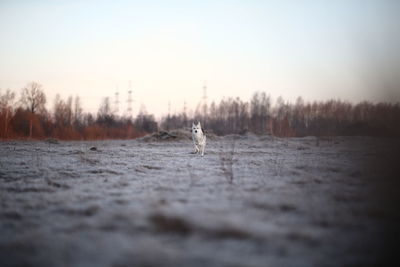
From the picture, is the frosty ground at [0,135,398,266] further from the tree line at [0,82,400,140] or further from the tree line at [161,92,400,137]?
the tree line at [161,92,400,137]

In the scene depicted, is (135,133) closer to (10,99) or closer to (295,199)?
(10,99)

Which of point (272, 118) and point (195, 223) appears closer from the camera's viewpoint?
point (195, 223)

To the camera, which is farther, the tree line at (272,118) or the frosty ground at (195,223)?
the tree line at (272,118)

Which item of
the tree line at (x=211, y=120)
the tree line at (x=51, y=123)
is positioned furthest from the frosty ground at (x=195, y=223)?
the tree line at (x=51, y=123)

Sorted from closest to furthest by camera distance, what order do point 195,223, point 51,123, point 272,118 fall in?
point 195,223 → point 51,123 → point 272,118

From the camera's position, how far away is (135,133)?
37.4m

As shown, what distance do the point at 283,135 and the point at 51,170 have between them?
34.9m

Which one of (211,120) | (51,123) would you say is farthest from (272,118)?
(51,123)

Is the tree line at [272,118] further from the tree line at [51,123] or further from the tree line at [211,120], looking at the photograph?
the tree line at [51,123]

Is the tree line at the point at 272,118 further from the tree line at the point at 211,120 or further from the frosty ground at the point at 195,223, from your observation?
the frosty ground at the point at 195,223

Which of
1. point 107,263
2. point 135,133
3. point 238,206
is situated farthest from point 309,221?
point 135,133

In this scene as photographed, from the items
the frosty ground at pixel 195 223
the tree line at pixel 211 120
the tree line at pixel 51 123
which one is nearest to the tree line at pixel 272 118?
the tree line at pixel 211 120

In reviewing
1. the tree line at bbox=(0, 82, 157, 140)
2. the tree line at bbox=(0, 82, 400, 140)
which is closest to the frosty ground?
the tree line at bbox=(0, 82, 400, 140)

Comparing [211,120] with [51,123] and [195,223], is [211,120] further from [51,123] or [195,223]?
[195,223]
